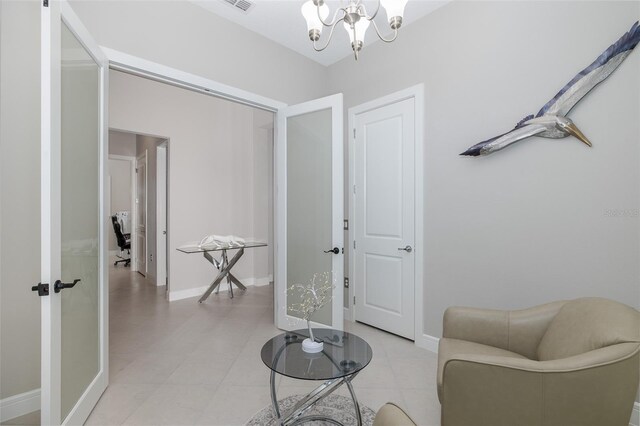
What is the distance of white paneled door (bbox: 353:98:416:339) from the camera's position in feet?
9.77

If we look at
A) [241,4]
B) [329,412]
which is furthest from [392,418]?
[241,4]

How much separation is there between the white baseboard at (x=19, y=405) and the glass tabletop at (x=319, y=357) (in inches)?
60.3

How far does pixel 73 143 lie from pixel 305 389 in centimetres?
214

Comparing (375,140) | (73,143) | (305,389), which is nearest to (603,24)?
(375,140)

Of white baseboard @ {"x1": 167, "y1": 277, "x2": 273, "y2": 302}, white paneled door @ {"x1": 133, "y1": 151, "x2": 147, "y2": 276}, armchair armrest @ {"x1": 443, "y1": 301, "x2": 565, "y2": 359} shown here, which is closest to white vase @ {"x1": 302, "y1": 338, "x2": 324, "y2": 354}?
armchair armrest @ {"x1": 443, "y1": 301, "x2": 565, "y2": 359}

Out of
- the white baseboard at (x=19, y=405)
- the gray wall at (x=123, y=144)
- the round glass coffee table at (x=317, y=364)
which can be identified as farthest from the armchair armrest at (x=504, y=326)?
the gray wall at (x=123, y=144)

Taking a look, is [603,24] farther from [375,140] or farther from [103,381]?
[103,381]

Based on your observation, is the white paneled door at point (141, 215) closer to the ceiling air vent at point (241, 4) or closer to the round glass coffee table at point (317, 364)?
the ceiling air vent at point (241, 4)

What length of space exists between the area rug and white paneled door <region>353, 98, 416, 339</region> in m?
1.22

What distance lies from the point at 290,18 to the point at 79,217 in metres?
2.40

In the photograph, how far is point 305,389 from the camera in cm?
219

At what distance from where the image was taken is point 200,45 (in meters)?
2.66

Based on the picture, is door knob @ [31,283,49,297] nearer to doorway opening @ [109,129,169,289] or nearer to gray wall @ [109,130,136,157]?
doorway opening @ [109,129,169,289]

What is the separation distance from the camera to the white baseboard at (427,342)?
2.77m
